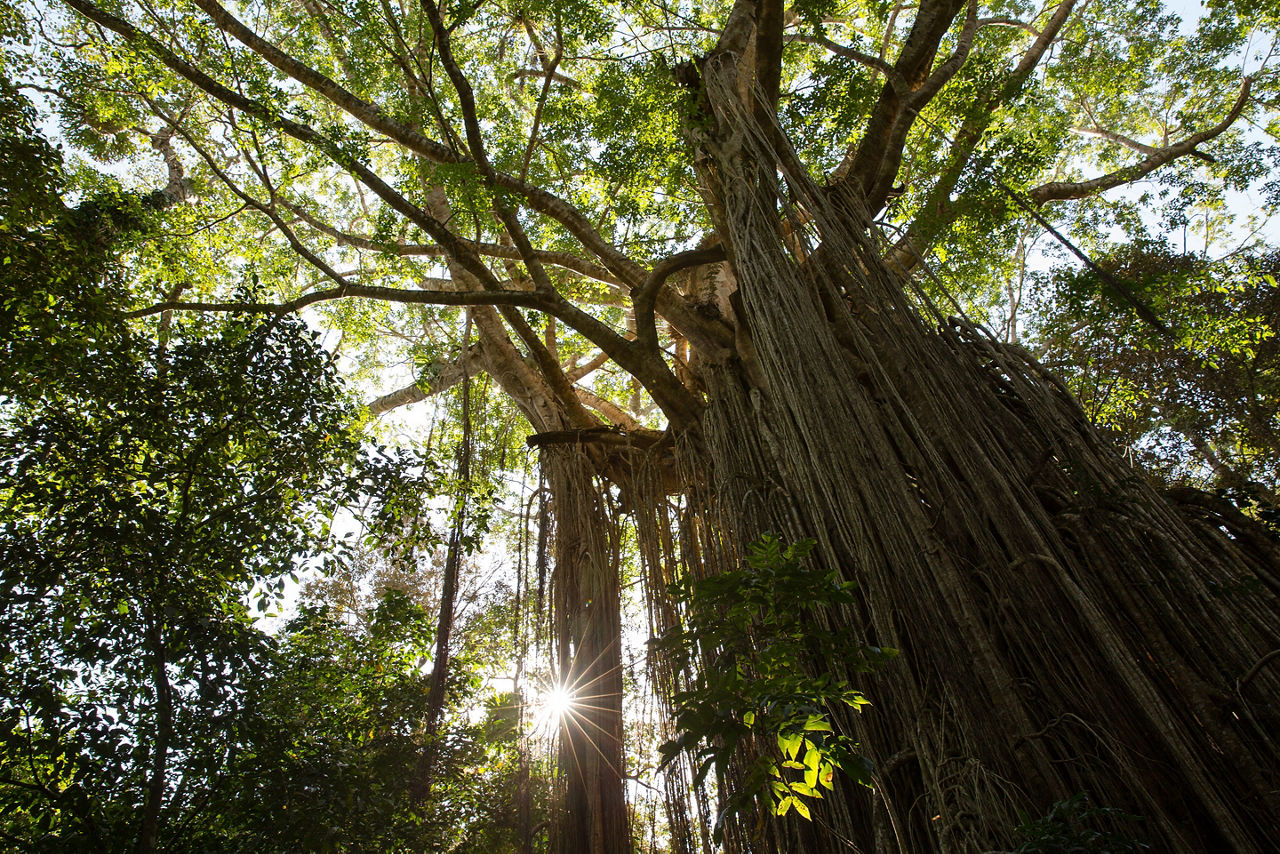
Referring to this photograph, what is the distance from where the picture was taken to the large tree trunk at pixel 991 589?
1.86m

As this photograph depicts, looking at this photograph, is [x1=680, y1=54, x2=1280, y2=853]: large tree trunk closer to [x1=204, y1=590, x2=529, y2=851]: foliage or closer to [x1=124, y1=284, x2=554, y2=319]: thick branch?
[x1=124, y1=284, x2=554, y2=319]: thick branch

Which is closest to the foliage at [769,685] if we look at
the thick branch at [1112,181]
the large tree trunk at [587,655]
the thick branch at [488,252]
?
the large tree trunk at [587,655]

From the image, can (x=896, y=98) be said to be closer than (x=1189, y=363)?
Yes

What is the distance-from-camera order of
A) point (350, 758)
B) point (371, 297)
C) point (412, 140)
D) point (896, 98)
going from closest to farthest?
1. point (350, 758)
2. point (371, 297)
3. point (896, 98)
4. point (412, 140)

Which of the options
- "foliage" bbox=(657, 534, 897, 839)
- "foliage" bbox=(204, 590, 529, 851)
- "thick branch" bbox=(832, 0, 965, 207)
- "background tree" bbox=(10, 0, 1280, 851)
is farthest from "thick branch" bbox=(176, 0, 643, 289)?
"foliage" bbox=(657, 534, 897, 839)

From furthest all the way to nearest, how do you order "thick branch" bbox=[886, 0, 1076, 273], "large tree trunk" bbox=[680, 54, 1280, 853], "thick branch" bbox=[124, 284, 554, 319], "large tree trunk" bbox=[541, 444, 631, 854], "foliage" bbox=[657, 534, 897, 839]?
"thick branch" bbox=[886, 0, 1076, 273]
"large tree trunk" bbox=[541, 444, 631, 854]
"thick branch" bbox=[124, 284, 554, 319]
"large tree trunk" bbox=[680, 54, 1280, 853]
"foliage" bbox=[657, 534, 897, 839]

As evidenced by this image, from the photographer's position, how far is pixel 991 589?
2303 mm

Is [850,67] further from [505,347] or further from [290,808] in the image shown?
[290,808]

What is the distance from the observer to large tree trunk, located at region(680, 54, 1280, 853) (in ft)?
6.11

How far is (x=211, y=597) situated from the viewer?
95.6 inches

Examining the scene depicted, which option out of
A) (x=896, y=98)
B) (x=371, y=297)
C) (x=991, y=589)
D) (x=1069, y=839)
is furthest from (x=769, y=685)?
(x=896, y=98)

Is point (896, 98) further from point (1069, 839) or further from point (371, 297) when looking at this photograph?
point (1069, 839)

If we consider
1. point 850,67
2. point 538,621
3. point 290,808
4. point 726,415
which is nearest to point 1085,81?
point 850,67

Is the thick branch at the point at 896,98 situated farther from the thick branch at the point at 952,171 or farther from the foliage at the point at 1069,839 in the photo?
the foliage at the point at 1069,839
